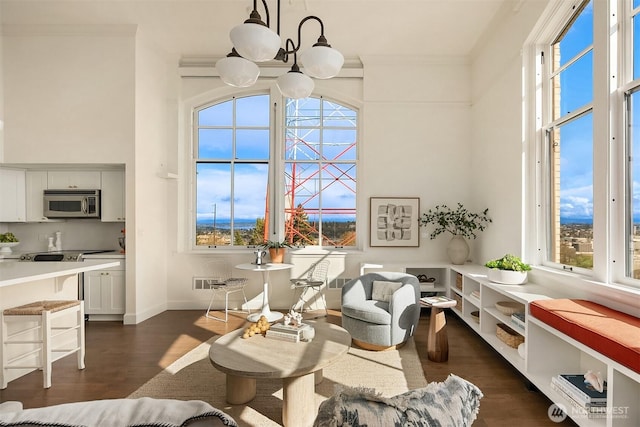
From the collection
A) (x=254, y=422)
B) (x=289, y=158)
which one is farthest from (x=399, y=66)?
(x=254, y=422)

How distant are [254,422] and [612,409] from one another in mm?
2163

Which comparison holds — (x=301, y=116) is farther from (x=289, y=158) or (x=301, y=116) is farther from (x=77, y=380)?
(x=77, y=380)

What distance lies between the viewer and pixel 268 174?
220 inches

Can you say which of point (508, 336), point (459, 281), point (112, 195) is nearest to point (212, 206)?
point (112, 195)

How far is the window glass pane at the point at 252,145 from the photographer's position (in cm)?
564

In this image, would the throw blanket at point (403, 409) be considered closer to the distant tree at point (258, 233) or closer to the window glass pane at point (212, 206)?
the distant tree at point (258, 233)

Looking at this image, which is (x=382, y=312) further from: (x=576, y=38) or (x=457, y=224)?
(x=576, y=38)

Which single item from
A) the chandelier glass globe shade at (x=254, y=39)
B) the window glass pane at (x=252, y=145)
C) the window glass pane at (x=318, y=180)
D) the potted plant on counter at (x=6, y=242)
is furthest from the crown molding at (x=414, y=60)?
the potted plant on counter at (x=6, y=242)

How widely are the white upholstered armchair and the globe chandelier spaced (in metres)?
2.24

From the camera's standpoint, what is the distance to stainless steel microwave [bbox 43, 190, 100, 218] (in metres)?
4.84

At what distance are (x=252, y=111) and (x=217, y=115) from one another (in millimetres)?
590

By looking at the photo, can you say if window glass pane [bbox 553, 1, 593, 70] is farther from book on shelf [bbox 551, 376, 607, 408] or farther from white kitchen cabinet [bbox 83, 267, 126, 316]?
white kitchen cabinet [bbox 83, 267, 126, 316]

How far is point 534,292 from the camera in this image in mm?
3061

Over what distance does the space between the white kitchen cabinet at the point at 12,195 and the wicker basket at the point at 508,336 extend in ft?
20.5
